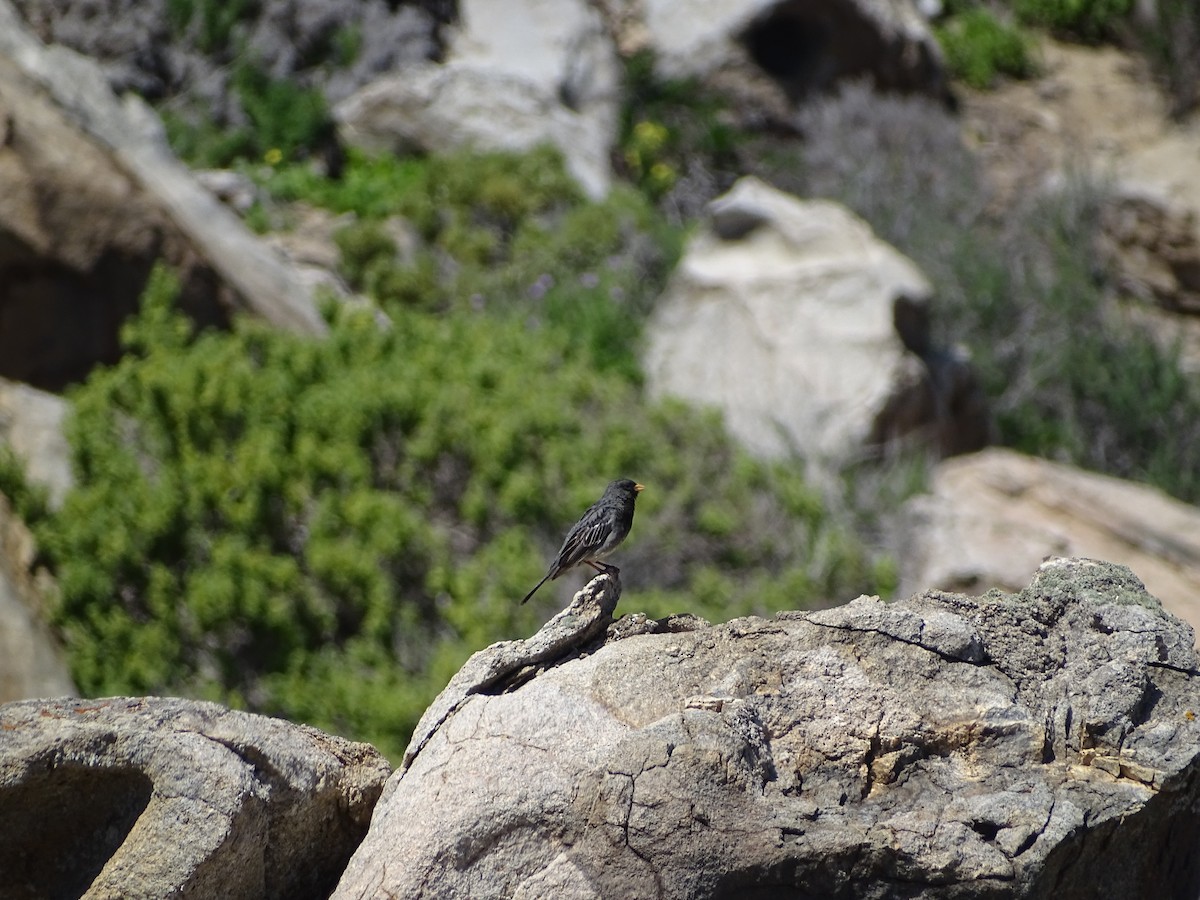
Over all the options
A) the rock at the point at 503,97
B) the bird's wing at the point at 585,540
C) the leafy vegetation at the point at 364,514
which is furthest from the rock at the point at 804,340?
the bird's wing at the point at 585,540

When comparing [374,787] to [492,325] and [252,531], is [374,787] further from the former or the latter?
[492,325]

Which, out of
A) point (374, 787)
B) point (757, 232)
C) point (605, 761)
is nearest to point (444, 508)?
point (757, 232)

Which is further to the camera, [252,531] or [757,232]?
[757,232]

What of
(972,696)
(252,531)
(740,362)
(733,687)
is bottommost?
(740,362)

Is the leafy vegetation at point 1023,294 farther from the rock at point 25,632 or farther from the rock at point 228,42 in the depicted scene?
the rock at point 25,632

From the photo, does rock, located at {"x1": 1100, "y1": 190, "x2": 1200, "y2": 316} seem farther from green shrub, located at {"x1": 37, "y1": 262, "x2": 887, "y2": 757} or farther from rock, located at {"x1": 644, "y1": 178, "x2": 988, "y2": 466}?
green shrub, located at {"x1": 37, "y1": 262, "x2": 887, "y2": 757}

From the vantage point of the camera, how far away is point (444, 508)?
26.9 feet

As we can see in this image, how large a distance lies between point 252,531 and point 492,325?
2.86 m

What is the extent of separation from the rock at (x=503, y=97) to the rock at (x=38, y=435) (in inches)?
240

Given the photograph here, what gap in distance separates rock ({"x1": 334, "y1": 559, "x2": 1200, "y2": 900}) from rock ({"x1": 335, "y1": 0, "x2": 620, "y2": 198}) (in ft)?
33.5

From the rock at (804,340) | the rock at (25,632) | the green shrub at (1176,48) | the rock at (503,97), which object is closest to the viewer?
the rock at (25,632)

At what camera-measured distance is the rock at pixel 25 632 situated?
256 inches

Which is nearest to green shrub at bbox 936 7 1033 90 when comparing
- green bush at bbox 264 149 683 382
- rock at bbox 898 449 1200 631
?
green bush at bbox 264 149 683 382

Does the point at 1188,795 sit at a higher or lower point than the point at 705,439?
higher
